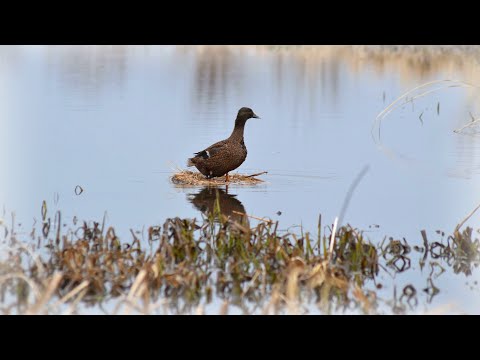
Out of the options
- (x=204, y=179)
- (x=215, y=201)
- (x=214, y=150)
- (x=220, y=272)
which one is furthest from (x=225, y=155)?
(x=220, y=272)

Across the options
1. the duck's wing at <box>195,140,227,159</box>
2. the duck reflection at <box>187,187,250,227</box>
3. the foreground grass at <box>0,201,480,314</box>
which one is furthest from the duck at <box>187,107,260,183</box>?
the foreground grass at <box>0,201,480,314</box>

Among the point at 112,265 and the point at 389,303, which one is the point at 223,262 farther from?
the point at 389,303

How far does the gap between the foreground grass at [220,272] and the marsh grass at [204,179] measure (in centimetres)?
388

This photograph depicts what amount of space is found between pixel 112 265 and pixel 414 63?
2204cm

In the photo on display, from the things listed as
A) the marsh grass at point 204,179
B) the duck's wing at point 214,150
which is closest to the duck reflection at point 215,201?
the marsh grass at point 204,179

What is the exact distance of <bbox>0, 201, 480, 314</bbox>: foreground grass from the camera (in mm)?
7586

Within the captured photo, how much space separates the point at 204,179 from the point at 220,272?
5465mm

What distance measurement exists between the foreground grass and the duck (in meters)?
3.68

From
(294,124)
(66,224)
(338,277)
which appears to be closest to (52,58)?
(294,124)

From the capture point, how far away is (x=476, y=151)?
15266 millimetres

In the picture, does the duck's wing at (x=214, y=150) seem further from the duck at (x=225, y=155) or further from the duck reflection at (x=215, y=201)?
the duck reflection at (x=215, y=201)

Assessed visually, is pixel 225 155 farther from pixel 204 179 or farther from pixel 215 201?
pixel 215 201

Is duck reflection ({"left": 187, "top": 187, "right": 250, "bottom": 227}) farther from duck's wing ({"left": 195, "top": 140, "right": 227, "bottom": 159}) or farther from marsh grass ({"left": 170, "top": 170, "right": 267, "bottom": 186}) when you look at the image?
duck's wing ({"left": 195, "top": 140, "right": 227, "bottom": 159})

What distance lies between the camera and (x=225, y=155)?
1316cm
